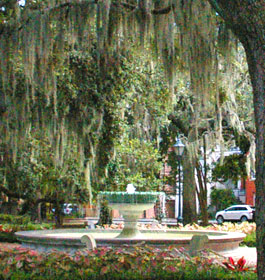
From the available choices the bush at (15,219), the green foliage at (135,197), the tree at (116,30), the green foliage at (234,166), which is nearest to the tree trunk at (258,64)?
the tree at (116,30)

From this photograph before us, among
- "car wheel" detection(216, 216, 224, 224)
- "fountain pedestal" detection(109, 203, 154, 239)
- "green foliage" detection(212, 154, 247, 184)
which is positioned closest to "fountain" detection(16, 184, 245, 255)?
"fountain pedestal" detection(109, 203, 154, 239)

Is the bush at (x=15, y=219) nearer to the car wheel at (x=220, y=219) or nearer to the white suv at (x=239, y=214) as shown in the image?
the white suv at (x=239, y=214)

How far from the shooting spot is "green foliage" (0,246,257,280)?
5.82m

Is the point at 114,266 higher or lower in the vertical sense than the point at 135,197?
lower

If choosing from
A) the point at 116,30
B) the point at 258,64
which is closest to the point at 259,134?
the point at 258,64

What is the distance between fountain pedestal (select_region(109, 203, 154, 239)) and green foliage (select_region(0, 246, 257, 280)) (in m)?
4.06

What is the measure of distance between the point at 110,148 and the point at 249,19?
9637mm

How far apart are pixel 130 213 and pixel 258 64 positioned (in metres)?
6.53

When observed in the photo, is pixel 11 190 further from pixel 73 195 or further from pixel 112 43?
pixel 112 43

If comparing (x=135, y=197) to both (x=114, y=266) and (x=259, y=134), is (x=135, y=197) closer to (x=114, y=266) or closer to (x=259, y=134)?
(x=114, y=266)

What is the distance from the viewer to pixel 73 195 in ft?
65.4

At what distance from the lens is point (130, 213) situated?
10.7 meters

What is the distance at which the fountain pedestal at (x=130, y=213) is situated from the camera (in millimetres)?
10508

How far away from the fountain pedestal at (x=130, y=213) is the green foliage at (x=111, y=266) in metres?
4.06
